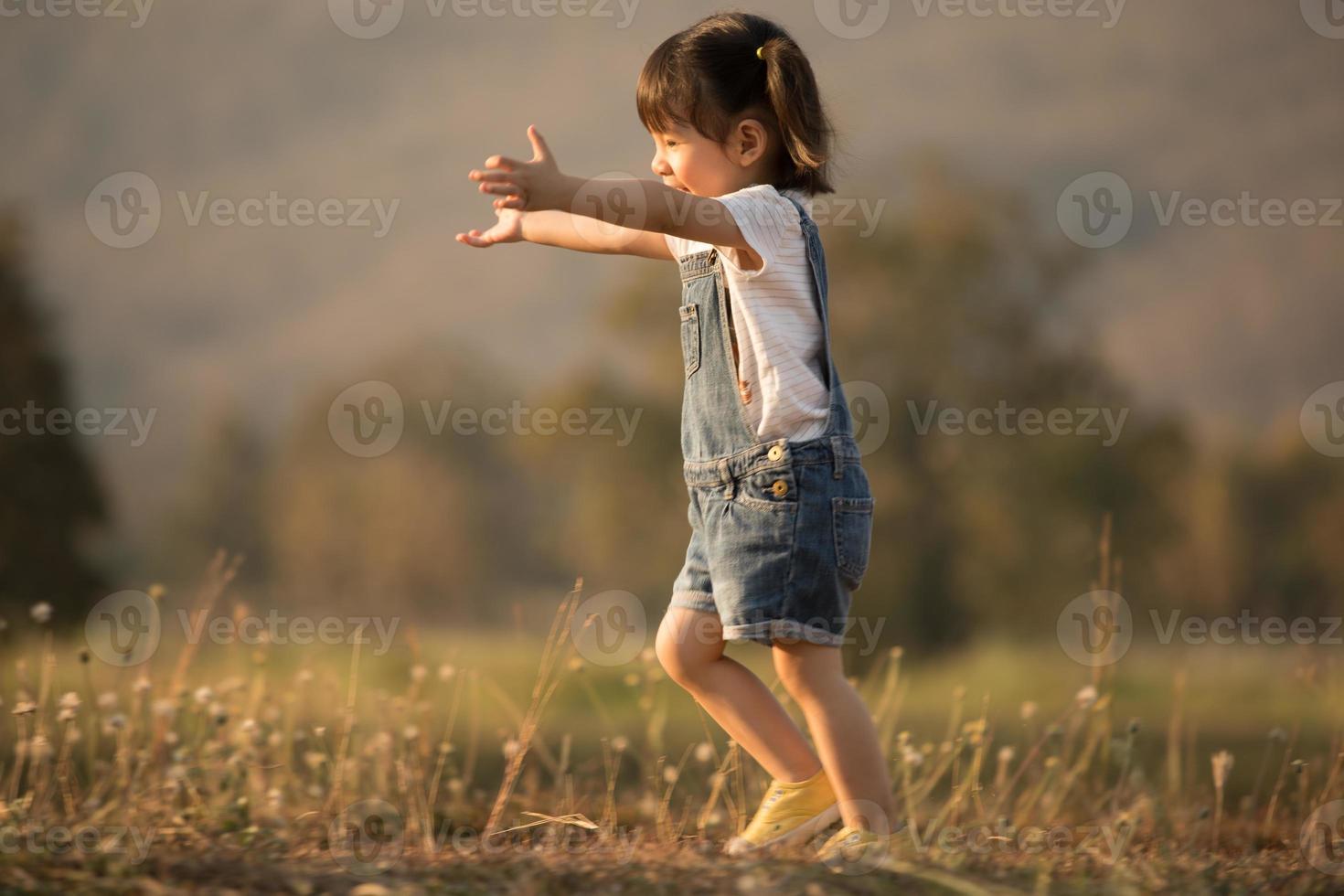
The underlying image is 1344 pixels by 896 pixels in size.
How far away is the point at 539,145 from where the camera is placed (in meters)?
2.34

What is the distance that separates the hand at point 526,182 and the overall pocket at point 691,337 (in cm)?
58

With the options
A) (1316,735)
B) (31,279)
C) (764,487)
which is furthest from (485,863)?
(31,279)

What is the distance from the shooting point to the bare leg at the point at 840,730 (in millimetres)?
2660

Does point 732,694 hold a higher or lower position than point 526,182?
lower

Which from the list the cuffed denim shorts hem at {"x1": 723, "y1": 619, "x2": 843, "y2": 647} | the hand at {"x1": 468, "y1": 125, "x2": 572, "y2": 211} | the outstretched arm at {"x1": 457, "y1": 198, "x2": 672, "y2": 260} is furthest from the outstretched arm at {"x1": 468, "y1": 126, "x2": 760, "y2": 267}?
the cuffed denim shorts hem at {"x1": 723, "y1": 619, "x2": 843, "y2": 647}

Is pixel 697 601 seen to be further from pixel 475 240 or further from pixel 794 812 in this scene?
pixel 475 240

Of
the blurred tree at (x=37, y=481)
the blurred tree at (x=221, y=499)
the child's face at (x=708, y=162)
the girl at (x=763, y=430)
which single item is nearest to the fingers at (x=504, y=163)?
the girl at (x=763, y=430)

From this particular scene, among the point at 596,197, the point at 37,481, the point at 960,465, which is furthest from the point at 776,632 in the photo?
the point at 960,465

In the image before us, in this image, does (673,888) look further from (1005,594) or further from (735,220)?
(1005,594)

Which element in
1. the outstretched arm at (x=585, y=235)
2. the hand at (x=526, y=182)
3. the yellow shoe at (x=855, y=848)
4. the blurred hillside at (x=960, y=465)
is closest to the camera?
the hand at (x=526, y=182)

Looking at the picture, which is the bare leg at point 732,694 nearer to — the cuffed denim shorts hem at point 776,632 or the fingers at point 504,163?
the cuffed denim shorts hem at point 776,632

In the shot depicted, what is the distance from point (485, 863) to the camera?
2309 mm

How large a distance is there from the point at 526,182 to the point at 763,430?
2.54ft

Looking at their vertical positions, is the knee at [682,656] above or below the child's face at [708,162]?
below
